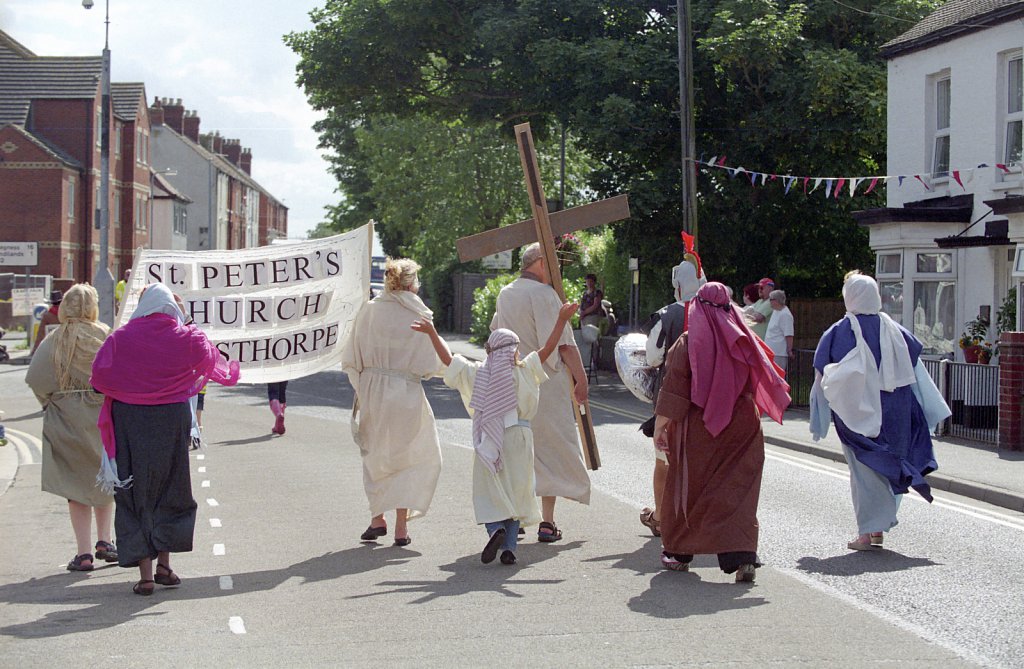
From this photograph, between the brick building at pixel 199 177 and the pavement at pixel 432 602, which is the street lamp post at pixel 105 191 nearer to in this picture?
the pavement at pixel 432 602

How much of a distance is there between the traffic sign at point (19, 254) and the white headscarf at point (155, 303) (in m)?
32.9

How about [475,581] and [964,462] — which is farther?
[964,462]

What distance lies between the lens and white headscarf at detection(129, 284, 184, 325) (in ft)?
24.9

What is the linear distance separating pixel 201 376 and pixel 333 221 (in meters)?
61.3

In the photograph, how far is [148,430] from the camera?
7.57m

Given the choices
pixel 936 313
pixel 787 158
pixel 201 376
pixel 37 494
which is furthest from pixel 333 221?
pixel 201 376

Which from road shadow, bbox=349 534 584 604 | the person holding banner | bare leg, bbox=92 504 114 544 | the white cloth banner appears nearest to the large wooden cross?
the person holding banner

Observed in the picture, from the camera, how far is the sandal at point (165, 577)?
7.56 m

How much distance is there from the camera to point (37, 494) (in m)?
12.0

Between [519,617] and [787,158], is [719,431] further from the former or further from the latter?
[787,158]

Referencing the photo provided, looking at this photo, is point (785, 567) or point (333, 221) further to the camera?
point (333, 221)

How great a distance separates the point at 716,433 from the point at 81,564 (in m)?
4.12

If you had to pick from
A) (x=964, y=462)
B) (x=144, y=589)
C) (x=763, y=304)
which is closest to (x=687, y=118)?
(x=763, y=304)

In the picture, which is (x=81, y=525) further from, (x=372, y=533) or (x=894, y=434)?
(x=894, y=434)
